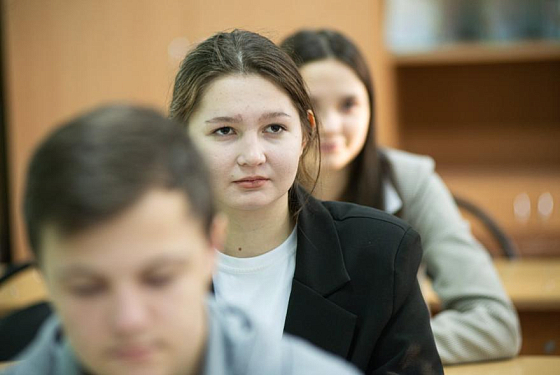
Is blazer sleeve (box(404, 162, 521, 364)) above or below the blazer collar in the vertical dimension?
below

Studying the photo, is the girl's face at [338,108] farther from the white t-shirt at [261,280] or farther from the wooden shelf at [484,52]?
the wooden shelf at [484,52]

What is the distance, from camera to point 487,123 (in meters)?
4.42

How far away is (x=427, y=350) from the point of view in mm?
1290

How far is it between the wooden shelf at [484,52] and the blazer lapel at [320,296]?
2834mm

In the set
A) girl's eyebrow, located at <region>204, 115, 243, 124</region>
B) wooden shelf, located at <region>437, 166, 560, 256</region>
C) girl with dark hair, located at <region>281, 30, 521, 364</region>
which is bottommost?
wooden shelf, located at <region>437, 166, 560, 256</region>

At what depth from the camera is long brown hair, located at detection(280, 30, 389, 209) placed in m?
2.15

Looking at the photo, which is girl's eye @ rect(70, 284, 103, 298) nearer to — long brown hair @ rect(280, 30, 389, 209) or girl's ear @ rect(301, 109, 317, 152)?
girl's ear @ rect(301, 109, 317, 152)

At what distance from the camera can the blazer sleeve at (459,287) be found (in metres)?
1.68

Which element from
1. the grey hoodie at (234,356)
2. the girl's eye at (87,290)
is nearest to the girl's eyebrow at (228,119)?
the grey hoodie at (234,356)

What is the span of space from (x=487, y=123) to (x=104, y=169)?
153 inches

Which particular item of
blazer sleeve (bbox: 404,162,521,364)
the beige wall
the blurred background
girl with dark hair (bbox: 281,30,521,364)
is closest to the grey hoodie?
blazer sleeve (bbox: 404,162,521,364)

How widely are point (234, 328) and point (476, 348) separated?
2.95ft

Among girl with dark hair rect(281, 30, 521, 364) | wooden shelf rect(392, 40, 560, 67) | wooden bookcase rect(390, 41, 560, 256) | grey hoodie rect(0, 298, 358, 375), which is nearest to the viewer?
grey hoodie rect(0, 298, 358, 375)

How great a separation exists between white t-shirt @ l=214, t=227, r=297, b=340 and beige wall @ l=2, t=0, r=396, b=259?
2.69 meters
